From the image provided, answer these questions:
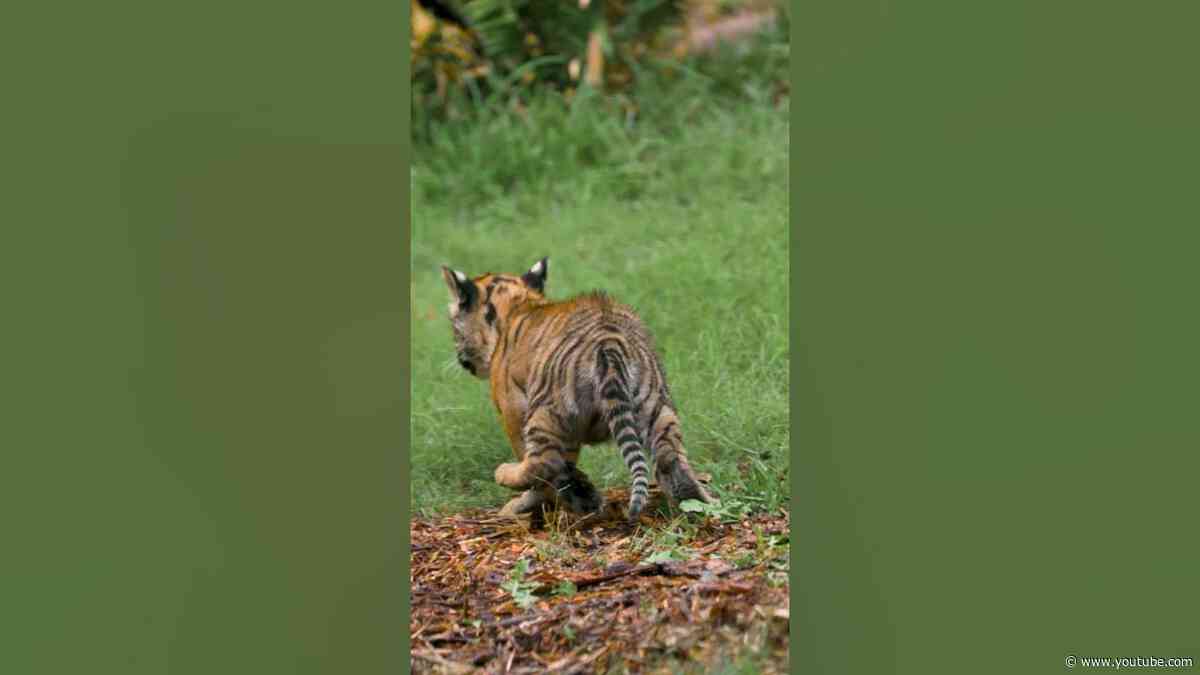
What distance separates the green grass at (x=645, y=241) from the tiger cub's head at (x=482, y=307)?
330mm

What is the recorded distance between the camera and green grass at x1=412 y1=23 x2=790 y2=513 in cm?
466

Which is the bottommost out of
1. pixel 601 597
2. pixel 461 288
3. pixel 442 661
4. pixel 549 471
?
pixel 442 661

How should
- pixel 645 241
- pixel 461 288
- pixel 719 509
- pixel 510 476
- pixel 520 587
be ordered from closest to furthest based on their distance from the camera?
pixel 520 587, pixel 719 509, pixel 510 476, pixel 461 288, pixel 645 241

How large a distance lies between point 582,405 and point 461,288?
837mm

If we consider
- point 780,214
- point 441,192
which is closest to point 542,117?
point 441,192

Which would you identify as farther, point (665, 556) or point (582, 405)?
point (582, 405)

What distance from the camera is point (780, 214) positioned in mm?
6531

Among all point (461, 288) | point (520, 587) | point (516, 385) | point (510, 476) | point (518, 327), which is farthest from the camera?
point (461, 288)

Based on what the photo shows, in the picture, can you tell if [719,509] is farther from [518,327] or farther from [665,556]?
[518,327]

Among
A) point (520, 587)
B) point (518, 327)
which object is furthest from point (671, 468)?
point (518, 327)

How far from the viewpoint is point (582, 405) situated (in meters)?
4.24
